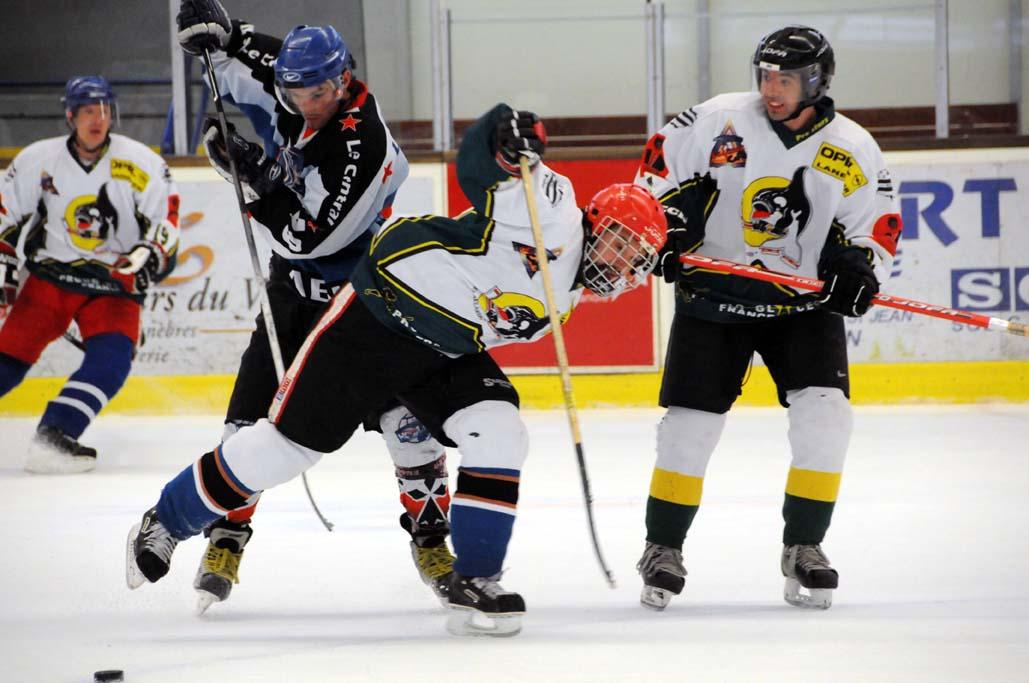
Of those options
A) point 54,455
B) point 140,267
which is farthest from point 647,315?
point 54,455

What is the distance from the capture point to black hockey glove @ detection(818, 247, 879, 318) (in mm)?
2445

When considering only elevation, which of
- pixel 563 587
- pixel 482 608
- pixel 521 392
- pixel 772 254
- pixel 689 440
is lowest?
pixel 521 392

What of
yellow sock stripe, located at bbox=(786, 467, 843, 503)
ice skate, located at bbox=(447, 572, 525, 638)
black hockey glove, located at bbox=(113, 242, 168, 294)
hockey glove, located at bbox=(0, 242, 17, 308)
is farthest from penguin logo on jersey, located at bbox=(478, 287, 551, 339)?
hockey glove, located at bbox=(0, 242, 17, 308)

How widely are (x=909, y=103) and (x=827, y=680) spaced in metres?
4.52

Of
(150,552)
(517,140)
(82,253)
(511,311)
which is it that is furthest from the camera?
(82,253)

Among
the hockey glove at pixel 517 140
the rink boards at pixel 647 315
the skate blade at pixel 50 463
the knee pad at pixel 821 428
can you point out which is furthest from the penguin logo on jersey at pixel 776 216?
the rink boards at pixel 647 315

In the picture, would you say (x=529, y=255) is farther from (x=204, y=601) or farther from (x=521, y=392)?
(x=521, y=392)

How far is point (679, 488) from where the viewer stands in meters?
2.63

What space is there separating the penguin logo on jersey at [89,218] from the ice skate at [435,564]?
95.5 inches

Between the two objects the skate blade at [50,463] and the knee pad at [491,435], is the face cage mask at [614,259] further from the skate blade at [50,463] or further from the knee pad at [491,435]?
the skate blade at [50,463]

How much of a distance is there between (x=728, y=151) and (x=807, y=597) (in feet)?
3.02

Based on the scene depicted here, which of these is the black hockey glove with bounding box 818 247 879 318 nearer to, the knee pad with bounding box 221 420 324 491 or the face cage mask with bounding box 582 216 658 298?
the face cage mask with bounding box 582 216 658 298

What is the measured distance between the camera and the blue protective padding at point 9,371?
443cm

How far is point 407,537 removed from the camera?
322 cm
